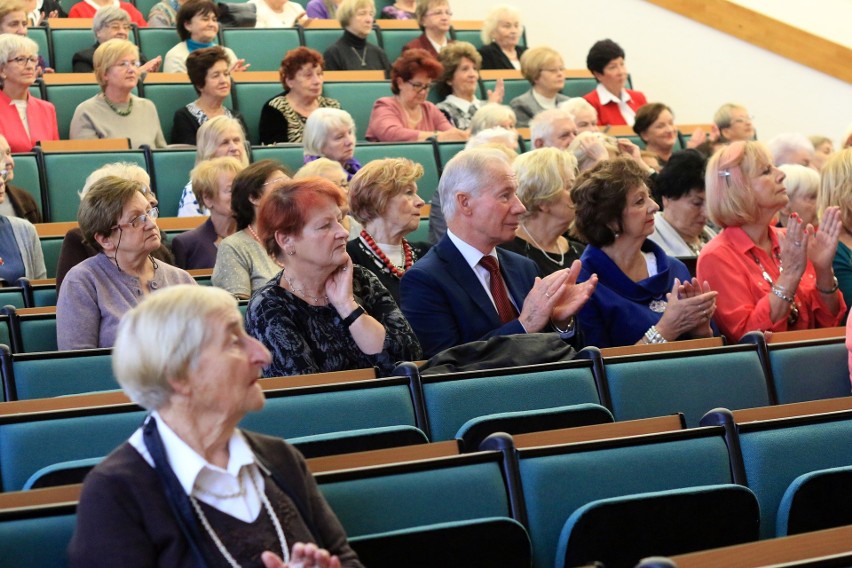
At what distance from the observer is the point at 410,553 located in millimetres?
1777

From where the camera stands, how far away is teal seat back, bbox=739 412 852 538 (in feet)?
7.20

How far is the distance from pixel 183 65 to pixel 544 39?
314 centimetres

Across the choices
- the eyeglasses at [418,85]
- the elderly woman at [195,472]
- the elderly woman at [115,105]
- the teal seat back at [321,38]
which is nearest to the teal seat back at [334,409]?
the elderly woman at [195,472]

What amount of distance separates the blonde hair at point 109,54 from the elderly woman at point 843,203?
306 centimetres

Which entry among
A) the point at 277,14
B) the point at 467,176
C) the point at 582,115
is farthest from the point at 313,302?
the point at 277,14

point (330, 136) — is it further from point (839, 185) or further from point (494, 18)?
point (494, 18)

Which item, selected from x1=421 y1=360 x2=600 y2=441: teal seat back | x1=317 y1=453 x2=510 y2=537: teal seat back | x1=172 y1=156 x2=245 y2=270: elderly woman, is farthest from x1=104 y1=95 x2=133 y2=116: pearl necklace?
x1=317 y1=453 x2=510 y2=537: teal seat back

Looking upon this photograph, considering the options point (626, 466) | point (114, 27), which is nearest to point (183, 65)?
point (114, 27)

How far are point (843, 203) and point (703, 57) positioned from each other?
4345mm

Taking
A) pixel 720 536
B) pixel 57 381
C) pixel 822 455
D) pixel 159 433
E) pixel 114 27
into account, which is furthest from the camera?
pixel 114 27

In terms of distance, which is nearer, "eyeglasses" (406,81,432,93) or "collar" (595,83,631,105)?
"eyeglasses" (406,81,432,93)

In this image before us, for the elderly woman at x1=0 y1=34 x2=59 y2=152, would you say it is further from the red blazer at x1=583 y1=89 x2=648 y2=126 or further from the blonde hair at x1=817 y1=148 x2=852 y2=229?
the blonde hair at x1=817 y1=148 x2=852 y2=229

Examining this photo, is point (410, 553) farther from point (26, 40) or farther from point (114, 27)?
point (114, 27)

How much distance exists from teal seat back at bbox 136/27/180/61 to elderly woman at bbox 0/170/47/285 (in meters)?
2.52
